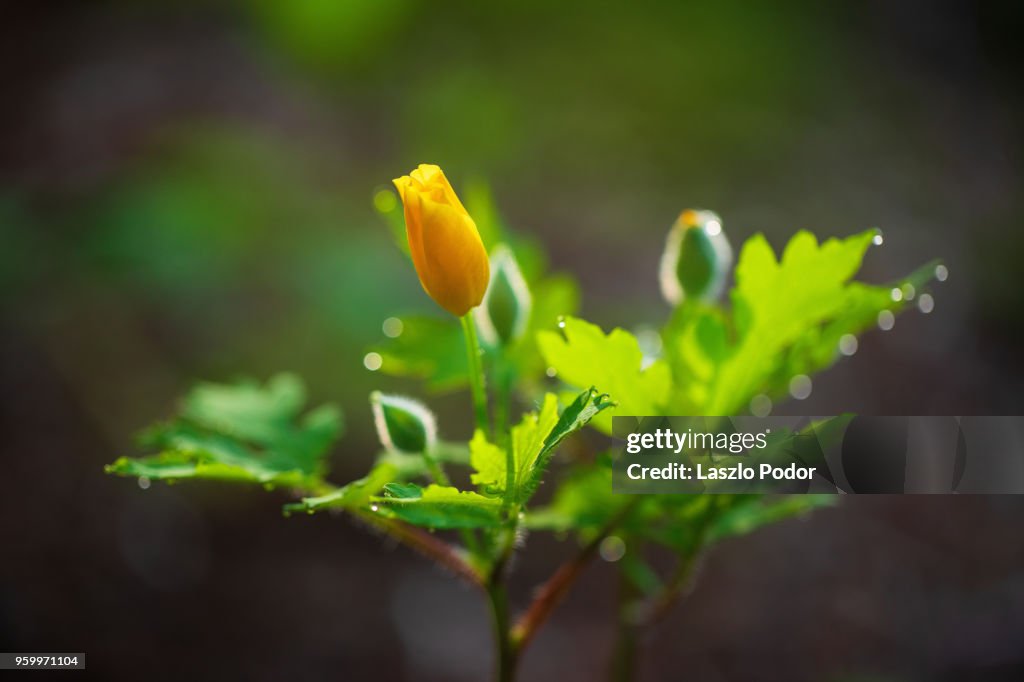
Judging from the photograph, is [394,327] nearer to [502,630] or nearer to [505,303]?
[505,303]

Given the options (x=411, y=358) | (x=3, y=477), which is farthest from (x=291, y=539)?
(x=411, y=358)

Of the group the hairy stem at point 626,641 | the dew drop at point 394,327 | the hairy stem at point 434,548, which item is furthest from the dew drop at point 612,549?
the dew drop at point 394,327

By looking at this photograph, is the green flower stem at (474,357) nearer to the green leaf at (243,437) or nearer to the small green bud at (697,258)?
the green leaf at (243,437)

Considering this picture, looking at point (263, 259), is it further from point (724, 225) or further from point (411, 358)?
point (411, 358)

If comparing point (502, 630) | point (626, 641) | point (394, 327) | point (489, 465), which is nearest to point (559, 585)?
point (502, 630)

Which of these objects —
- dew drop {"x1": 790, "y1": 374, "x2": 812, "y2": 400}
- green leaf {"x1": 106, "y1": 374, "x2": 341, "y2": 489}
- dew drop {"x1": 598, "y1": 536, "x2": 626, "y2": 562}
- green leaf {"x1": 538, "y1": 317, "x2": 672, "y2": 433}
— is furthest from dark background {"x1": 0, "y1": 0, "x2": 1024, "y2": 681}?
green leaf {"x1": 538, "y1": 317, "x2": 672, "y2": 433}

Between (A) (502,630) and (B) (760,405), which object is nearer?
(A) (502,630)
